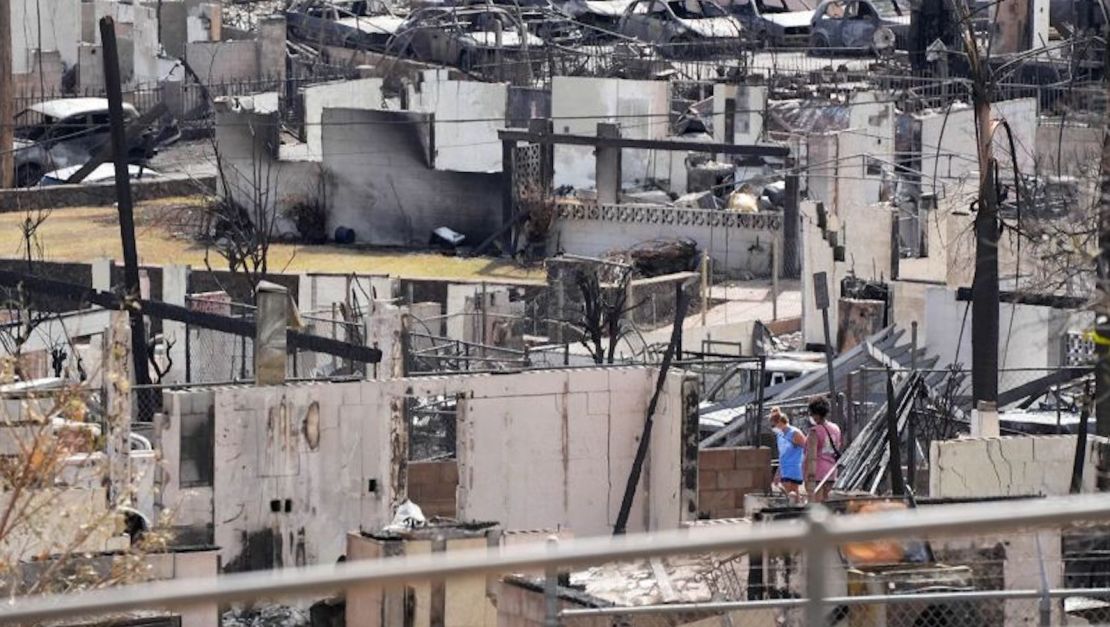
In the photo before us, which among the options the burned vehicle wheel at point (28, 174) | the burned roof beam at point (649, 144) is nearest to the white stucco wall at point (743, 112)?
the burned roof beam at point (649, 144)

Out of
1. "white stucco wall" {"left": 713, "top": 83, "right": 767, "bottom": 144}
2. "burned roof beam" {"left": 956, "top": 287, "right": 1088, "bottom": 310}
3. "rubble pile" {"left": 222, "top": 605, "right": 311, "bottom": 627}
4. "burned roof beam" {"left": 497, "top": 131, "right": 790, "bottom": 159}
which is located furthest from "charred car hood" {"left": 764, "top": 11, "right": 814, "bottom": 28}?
"rubble pile" {"left": 222, "top": 605, "right": 311, "bottom": 627}

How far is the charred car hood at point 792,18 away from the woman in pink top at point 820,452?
35.0 m

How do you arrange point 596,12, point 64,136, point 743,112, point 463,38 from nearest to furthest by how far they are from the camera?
point 743,112 → point 64,136 → point 463,38 → point 596,12

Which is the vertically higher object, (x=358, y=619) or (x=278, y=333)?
(x=278, y=333)

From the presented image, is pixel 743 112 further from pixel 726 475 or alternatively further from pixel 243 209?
pixel 726 475

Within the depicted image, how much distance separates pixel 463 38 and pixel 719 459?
106ft

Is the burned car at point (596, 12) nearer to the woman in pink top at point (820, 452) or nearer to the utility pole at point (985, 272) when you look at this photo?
the utility pole at point (985, 272)

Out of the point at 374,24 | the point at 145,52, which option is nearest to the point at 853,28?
the point at 374,24

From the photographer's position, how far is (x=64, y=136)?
43500 millimetres

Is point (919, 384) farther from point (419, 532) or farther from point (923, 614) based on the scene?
point (923, 614)

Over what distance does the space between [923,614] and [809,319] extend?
15.5 metres

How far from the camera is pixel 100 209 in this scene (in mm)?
39812

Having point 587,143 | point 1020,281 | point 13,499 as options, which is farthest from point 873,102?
point 13,499

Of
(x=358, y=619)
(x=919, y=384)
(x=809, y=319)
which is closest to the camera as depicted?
(x=358, y=619)
